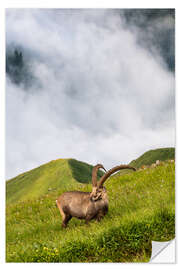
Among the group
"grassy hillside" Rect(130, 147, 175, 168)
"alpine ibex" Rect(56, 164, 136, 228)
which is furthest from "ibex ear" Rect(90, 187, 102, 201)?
"grassy hillside" Rect(130, 147, 175, 168)

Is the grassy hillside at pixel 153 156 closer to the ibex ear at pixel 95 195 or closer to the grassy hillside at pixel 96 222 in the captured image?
the grassy hillside at pixel 96 222

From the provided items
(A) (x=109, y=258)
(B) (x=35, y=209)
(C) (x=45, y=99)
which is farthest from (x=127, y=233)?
(C) (x=45, y=99)

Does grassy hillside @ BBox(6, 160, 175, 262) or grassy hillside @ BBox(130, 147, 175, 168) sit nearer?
grassy hillside @ BBox(6, 160, 175, 262)

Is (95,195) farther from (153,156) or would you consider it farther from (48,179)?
(153,156)

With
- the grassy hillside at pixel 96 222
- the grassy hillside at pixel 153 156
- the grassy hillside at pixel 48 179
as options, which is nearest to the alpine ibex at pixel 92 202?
the grassy hillside at pixel 96 222

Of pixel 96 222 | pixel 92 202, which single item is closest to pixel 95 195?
pixel 92 202

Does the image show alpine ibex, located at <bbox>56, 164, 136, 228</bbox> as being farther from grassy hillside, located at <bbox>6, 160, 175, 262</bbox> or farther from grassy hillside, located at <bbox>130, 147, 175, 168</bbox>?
grassy hillside, located at <bbox>130, 147, 175, 168</bbox>
